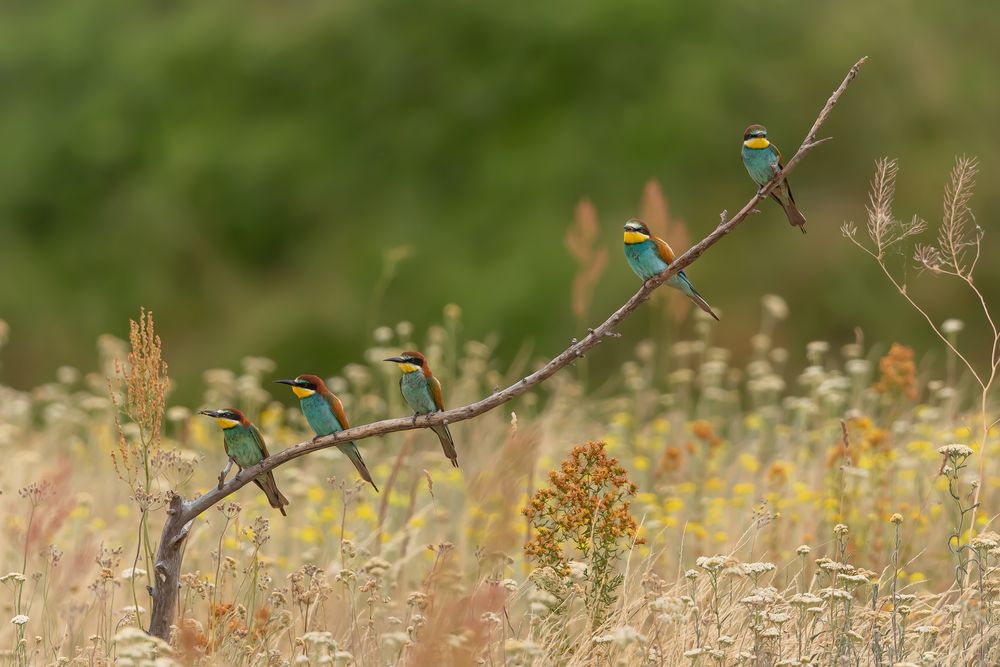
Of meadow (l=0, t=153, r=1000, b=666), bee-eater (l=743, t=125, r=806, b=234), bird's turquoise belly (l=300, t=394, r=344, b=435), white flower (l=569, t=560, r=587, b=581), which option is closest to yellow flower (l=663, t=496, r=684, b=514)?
meadow (l=0, t=153, r=1000, b=666)

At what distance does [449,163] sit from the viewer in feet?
34.5

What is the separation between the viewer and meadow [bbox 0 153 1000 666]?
9.98ft

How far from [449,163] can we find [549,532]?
756 cm

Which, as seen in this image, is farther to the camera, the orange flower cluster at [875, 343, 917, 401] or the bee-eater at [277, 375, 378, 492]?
the orange flower cluster at [875, 343, 917, 401]

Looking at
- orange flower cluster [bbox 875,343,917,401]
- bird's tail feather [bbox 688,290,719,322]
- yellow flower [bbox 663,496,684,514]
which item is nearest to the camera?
bird's tail feather [bbox 688,290,719,322]

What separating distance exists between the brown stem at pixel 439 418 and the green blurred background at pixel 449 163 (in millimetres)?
6049

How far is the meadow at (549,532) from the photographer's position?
304cm

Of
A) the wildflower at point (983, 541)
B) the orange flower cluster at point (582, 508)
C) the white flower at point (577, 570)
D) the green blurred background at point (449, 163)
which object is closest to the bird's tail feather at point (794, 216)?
the orange flower cluster at point (582, 508)

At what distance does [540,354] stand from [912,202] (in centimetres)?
296

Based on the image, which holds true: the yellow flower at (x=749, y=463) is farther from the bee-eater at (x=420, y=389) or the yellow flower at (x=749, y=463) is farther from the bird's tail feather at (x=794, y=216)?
the bird's tail feather at (x=794, y=216)

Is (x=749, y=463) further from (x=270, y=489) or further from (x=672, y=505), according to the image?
(x=270, y=489)

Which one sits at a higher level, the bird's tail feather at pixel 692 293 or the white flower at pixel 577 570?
the bird's tail feather at pixel 692 293

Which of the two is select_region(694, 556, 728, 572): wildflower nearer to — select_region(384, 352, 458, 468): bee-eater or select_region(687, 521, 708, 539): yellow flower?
select_region(384, 352, 458, 468): bee-eater

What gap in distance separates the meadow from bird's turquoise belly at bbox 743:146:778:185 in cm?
27
